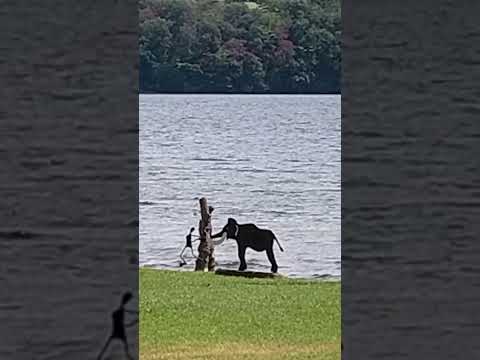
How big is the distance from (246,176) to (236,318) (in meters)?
15.2

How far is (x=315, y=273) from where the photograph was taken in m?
13.4

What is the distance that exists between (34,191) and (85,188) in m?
0.11

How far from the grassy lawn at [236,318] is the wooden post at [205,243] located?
1.00 metres

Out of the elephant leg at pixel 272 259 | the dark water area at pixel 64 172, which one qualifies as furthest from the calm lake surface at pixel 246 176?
the dark water area at pixel 64 172

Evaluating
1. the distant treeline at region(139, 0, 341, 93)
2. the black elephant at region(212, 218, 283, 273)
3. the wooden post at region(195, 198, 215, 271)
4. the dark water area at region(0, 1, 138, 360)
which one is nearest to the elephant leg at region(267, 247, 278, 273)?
the black elephant at region(212, 218, 283, 273)

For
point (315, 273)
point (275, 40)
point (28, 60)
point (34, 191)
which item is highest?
point (275, 40)

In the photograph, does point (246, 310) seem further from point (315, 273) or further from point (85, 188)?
point (85, 188)

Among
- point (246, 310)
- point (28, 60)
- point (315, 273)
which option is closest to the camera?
point (28, 60)

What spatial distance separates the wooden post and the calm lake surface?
1.70ft

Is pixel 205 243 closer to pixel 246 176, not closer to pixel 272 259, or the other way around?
pixel 272 259

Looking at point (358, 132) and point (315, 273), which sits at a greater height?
point (358, 132)

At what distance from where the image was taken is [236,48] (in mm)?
21469

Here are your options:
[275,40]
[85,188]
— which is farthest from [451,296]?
[275,40]

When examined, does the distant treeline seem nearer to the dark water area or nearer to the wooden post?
the wooden post
